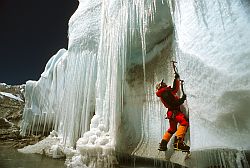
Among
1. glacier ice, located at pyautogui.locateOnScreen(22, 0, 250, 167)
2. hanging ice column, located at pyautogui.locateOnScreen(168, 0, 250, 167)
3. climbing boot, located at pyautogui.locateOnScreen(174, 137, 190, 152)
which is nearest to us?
hanging ice column, located at pyautogui.locateOnScreen(168, 0, 250, 167)

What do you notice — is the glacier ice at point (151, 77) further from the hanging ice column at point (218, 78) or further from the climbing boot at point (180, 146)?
the climbing boot at point (180, 146)

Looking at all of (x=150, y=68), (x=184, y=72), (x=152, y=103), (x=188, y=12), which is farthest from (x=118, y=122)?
(x=188, y=12)

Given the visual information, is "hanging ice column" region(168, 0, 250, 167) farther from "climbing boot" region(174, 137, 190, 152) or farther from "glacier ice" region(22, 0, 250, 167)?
"climbing boot" region(174, 137, 190, 152)

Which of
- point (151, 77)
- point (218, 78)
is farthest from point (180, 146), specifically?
point (151, 77)

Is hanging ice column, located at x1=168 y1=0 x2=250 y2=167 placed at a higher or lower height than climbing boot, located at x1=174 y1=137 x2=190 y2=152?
higher

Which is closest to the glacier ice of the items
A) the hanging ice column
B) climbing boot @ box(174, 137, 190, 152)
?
the hanging ice column

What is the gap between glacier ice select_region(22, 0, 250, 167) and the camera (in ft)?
16.0

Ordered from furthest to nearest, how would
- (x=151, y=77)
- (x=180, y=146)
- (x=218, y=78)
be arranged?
(x=151, y=77) < (x=180, y=146) < (x=218, y=78)

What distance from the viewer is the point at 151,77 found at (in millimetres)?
8156

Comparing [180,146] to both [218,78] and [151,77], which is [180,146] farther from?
[151,77]

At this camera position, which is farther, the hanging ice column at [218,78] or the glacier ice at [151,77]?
the glacier ice at [151,77]

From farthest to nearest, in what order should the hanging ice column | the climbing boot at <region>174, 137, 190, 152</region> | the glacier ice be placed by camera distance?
the climbing boot at <region>174, 137, 190, 152</region> → the glacier ice → the hanging ice column

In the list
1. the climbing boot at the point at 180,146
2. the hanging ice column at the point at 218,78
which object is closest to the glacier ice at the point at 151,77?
the hanging ice column at the point at 218,78

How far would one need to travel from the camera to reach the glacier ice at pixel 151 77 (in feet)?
16.0
